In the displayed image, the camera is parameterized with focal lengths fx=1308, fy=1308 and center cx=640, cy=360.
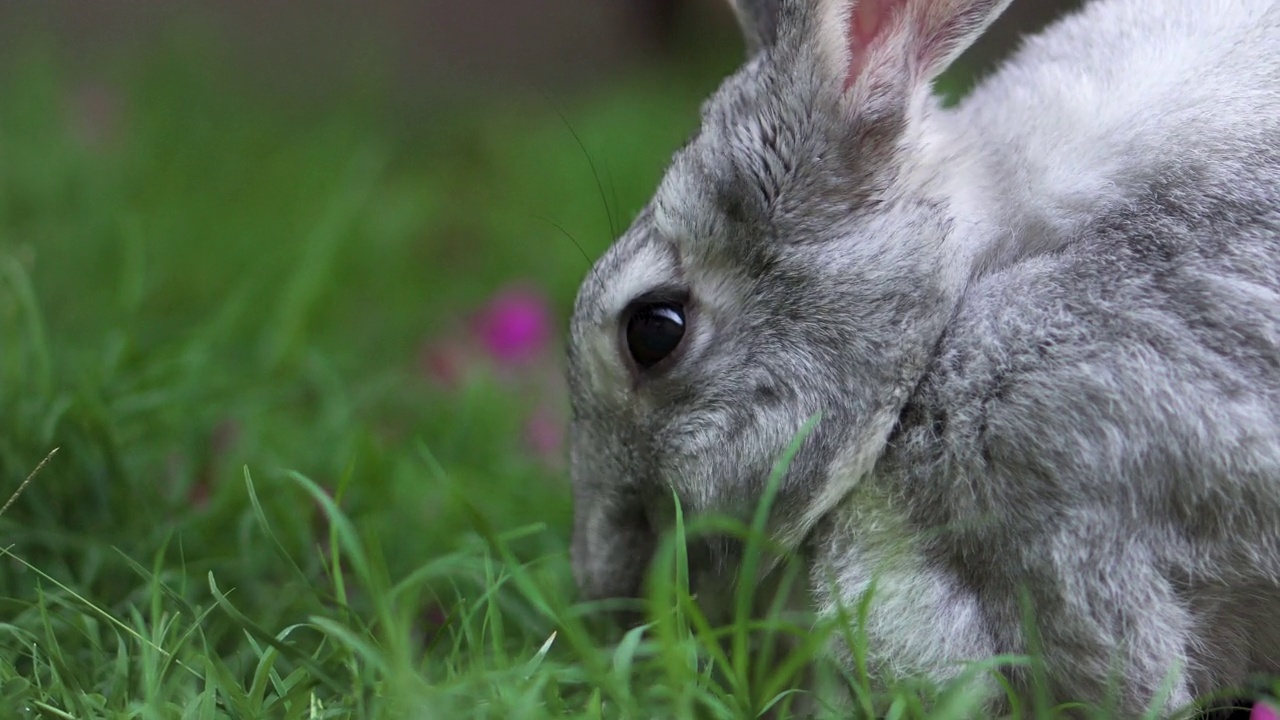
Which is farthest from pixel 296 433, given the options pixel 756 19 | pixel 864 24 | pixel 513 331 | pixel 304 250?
pixel 864 24

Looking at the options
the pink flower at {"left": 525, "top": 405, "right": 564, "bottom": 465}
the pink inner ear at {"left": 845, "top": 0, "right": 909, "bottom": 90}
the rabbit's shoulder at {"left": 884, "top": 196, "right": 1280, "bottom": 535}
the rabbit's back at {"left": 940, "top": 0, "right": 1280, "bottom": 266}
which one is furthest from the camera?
the pink flower at {"left": 525, "top": 405, "right": 564, "bottom": 465}

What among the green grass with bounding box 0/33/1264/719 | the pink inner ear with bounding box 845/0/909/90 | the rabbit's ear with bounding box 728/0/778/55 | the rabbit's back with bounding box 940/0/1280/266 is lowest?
the green grass with bounding box 0/33/1264/719

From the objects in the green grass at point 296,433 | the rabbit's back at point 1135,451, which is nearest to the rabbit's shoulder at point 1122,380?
the rabbit's back at point 1135,451

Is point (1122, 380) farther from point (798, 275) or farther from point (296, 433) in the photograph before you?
point (296, 433)

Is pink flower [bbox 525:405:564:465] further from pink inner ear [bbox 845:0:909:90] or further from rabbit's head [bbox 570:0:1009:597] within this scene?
pink inner ear [bbox 845:0:909:90]

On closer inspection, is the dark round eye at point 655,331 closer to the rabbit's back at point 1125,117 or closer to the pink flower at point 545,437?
the rabbit's back at point 1125,117

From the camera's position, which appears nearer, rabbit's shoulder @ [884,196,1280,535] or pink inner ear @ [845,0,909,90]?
rabbit's shoulder @ [884,196,1280,535]

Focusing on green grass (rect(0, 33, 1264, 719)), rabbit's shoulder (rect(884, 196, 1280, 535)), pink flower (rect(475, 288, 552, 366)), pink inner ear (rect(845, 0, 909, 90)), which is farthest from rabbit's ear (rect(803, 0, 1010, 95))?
pink flower (rect(475, 288, 552, 366))
